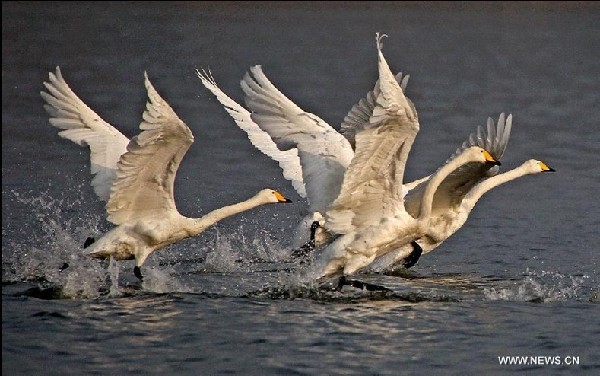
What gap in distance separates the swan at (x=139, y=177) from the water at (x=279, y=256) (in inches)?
13.8

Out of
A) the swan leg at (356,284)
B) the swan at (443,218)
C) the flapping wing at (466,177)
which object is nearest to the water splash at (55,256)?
the swan leg at (356,284)

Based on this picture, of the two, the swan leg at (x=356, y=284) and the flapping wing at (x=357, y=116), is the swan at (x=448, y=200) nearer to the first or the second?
the swan leg at (x=356, y=284)

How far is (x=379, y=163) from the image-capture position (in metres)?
15.4

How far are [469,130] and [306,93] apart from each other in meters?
6.21

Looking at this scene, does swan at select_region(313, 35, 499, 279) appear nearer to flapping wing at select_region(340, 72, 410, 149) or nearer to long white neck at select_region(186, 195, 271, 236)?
flapping wing at select_region(340, 72, 410, 149)

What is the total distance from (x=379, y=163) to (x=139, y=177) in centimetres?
257

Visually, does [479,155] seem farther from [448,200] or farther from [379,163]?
[379,163]

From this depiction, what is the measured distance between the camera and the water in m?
14.2

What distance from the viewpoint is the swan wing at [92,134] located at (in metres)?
17.5

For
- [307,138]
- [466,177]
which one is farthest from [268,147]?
[466,177]

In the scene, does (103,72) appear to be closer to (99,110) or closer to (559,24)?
(99,110)

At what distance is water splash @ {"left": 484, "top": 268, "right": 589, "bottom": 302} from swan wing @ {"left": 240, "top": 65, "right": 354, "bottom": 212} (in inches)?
80.3

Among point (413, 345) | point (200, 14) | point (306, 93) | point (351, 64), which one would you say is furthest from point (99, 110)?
point (200, 14)

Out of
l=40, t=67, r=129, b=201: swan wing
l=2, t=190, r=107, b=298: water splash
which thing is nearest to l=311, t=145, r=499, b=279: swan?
l=2, t=190, r=107, b=298: water splash
